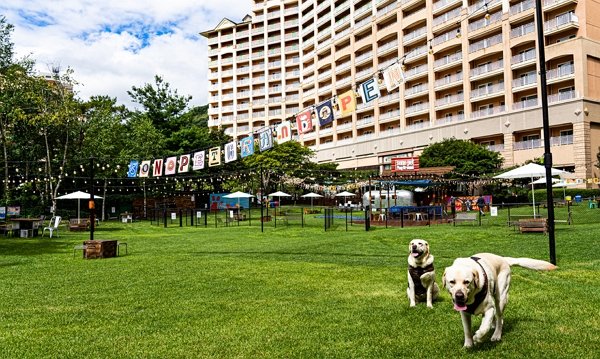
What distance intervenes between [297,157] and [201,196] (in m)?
11.7

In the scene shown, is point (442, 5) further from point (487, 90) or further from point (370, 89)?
point (370, 89)

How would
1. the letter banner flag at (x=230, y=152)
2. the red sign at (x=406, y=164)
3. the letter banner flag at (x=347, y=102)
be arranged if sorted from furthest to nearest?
the red sign at (x=406, y=164)
the letter banner flag at (x=230, y=152)
the letter banner flag at (x=347, y=102)

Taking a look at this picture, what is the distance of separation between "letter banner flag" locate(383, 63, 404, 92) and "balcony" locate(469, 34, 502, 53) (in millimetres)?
36908

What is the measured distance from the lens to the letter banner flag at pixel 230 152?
61.9 feet

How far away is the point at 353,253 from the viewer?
42.0 ft

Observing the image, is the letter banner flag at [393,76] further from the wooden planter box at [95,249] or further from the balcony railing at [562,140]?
the balcony railing at [562,140]

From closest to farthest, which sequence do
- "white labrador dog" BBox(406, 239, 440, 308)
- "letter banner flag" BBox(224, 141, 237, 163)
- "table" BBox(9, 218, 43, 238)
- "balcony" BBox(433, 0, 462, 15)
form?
"white labrador dog" BBox(406, 239, 440, 308) < "letter banner flag" BBox(224, 141, 237, 163) < "table" BBox(9, 218, 43, 238) < "balcony" BBox(433, 0, 462, 15)

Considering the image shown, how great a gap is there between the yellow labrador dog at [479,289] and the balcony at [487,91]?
146ft

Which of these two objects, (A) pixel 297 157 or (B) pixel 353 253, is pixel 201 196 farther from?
(B) pixel 353 253

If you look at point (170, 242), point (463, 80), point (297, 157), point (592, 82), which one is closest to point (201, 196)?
point (297, 157)

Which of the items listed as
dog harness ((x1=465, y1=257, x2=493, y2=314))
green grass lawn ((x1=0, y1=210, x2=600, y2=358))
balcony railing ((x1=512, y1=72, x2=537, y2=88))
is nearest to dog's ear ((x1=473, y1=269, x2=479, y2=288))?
dog harness ((x1=465, y1=257, x2=493, y2=314))

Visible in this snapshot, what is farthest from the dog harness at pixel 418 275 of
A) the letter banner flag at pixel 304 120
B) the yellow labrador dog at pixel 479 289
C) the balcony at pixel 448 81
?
the balcony at pixel 448 81

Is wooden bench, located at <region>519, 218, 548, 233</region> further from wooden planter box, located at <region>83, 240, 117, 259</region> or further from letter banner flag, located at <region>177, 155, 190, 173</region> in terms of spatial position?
letter banner flag, located at <region>177, 155, 190, 173</region>

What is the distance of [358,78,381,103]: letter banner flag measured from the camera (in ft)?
44.2
